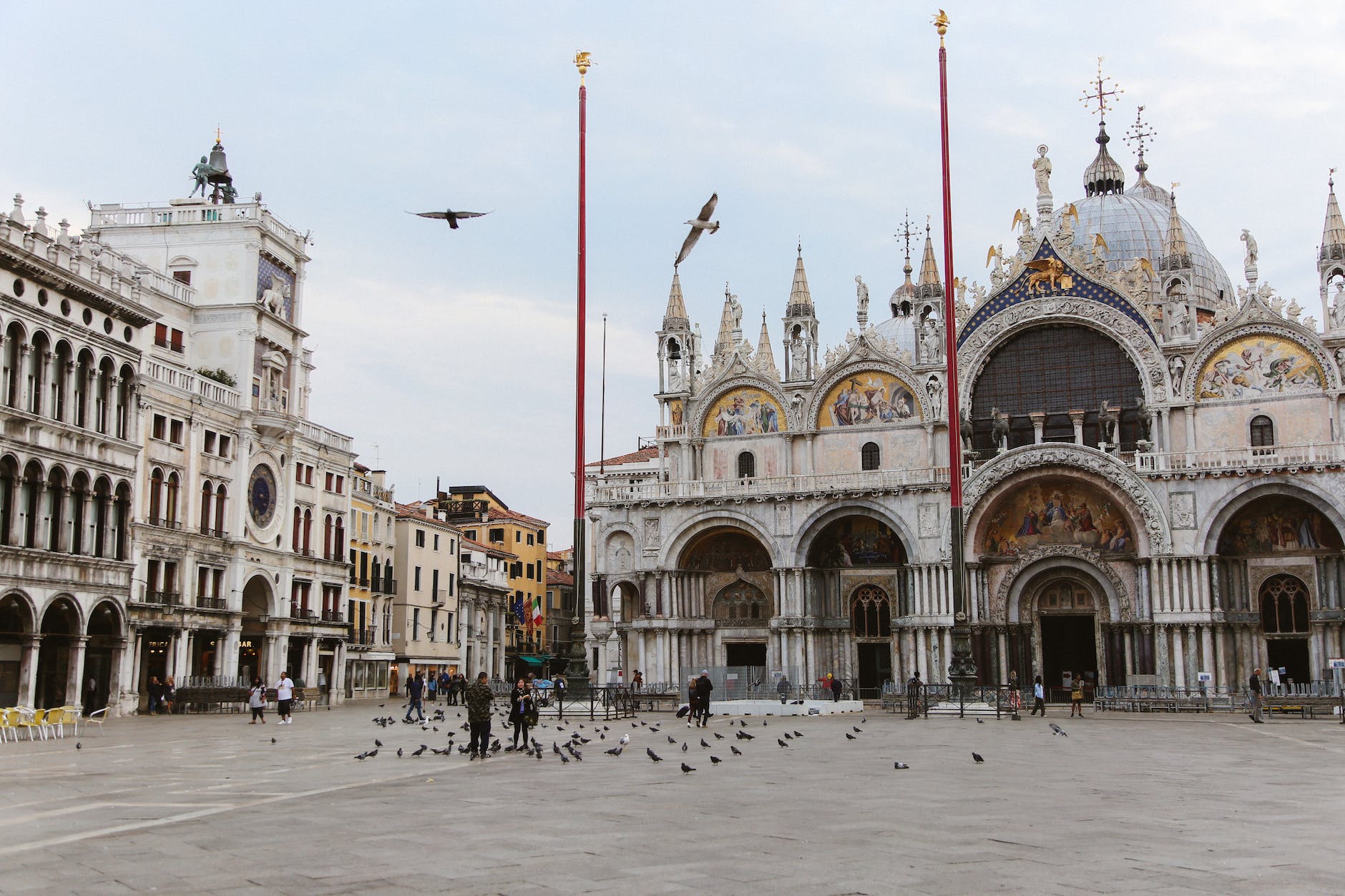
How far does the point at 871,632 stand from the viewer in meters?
54.0

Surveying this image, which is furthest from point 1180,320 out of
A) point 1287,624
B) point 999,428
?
point 1287,624

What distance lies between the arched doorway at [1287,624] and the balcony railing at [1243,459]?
418cm

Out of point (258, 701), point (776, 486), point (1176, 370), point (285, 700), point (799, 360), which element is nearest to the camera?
point (285, 700)

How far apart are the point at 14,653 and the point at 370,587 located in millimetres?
29209

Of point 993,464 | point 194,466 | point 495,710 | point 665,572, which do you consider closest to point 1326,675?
point 993,464

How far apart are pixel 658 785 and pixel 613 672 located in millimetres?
41525

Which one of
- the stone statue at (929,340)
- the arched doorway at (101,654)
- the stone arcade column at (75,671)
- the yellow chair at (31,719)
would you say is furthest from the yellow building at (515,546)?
the yellow chair at (31,719)

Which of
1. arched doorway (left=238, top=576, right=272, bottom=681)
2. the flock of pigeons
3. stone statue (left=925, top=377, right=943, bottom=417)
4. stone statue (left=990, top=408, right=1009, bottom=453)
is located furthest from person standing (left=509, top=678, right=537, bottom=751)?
arched doorway (left=238, top=576, right=272, bottom=681)

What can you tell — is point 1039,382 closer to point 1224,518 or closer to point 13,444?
point 1224,518

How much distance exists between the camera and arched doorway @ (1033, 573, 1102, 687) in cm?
5016

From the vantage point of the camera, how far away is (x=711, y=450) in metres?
56.5

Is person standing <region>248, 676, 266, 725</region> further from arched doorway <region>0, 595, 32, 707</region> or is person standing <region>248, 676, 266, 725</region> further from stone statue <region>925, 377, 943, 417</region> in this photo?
stone statue <region>925, 377, 943, 417</region>

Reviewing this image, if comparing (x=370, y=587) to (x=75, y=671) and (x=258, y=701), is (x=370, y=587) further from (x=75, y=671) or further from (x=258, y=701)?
(x=258, y=701)

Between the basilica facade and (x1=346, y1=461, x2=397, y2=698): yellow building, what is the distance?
13796mm
